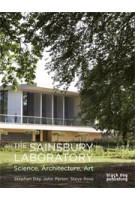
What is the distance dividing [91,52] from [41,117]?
225 centimetres

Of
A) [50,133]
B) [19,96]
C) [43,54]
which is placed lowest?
[50,133]

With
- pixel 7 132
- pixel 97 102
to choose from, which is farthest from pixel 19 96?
pixel 97 102

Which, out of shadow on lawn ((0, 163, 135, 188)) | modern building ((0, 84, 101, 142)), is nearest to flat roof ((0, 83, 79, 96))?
modern building ((0, 84, 101, 142))

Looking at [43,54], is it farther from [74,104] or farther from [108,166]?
[108,166]

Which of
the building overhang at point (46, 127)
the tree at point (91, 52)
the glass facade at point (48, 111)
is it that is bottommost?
the building overhang at point (46, 127)

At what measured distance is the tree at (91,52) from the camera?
11.4 meters

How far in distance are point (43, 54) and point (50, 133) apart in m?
1.74

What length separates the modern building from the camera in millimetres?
12195

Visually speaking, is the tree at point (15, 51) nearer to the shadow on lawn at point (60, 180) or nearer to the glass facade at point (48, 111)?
the glass facade at point (48, 111)

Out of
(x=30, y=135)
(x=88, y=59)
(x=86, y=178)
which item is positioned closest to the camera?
(x=86, y=178)

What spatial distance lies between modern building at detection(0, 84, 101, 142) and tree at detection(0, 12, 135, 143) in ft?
1.59

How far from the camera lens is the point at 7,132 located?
1302 cm

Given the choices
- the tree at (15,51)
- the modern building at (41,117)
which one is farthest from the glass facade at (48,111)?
the tree at (15,51)

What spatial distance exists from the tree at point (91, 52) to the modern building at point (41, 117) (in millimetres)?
485
